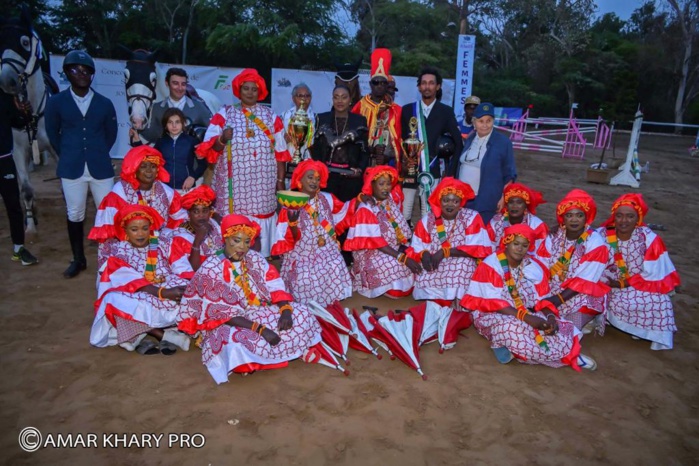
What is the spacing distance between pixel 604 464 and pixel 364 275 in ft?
9.24

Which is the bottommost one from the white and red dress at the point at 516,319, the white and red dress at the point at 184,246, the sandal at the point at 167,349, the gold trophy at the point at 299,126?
the sandal at the point at 167,349

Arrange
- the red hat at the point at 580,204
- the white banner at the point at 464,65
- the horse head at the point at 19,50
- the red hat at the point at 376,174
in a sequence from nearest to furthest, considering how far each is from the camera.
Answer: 1. the red hat at the point at 580,204
2. the red hat at the point at 376,174
3. the horse head at the point at 19,50
4. the white banner at the point at 464,65

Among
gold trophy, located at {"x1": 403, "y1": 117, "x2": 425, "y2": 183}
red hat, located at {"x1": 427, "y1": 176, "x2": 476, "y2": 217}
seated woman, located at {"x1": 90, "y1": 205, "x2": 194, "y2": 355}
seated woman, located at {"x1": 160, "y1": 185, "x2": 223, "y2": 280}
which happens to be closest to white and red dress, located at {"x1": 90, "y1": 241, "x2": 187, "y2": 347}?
seated woman, located at {"x1": 90, "y1": 205, "x2": 194, "y2": 355}

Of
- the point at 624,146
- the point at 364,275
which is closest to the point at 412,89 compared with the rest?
the point at 364,275

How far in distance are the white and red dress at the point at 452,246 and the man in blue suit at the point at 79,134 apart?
10.9ft

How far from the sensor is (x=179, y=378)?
3.68m

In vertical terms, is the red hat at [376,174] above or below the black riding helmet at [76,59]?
below

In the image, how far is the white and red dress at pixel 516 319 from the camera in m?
3.97

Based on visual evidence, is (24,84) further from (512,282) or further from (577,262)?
(577,262)

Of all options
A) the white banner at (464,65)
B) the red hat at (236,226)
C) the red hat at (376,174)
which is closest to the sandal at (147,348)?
the red hat at (236,226)

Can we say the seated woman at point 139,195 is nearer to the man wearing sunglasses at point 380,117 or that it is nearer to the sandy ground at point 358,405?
the sandy ground at point 358,405

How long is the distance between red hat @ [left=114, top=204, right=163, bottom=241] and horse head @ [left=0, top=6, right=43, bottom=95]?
285 cm

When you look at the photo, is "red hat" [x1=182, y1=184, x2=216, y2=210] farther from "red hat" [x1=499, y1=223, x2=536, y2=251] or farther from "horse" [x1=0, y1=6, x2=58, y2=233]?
"horse" [x1=0, y1=6, x2=58, y2=233]

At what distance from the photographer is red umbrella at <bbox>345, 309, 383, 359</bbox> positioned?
13.5 feet
